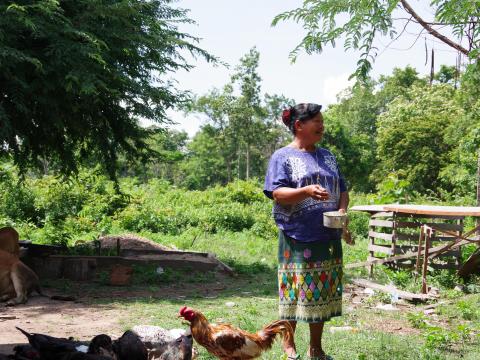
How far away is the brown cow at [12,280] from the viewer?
29.1ft

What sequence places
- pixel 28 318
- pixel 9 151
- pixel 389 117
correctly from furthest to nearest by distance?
pixel 389 117
pixel 9 151
pixel 28 318

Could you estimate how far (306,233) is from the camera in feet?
14.8

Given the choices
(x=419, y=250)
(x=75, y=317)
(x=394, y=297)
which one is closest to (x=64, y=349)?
(x=75, y=317)

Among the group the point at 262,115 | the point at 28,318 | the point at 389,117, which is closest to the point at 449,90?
the point at 389,117

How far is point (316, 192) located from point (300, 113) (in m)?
0.80

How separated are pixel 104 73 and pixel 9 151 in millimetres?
2528

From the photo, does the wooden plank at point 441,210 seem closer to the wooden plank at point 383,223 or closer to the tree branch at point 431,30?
the wooden plank at point 383,223

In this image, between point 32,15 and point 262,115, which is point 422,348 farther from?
point 262,115

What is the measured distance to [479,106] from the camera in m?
21.1

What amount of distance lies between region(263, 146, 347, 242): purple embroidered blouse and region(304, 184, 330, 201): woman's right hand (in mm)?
298

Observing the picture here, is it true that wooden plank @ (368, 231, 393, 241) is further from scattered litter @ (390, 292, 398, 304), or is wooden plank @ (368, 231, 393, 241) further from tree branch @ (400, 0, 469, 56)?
tree branch @ (400, 0, 469, 56)

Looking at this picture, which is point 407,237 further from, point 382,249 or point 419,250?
point 419,250

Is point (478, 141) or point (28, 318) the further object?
point (478, 141)

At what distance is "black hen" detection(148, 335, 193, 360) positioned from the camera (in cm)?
449
